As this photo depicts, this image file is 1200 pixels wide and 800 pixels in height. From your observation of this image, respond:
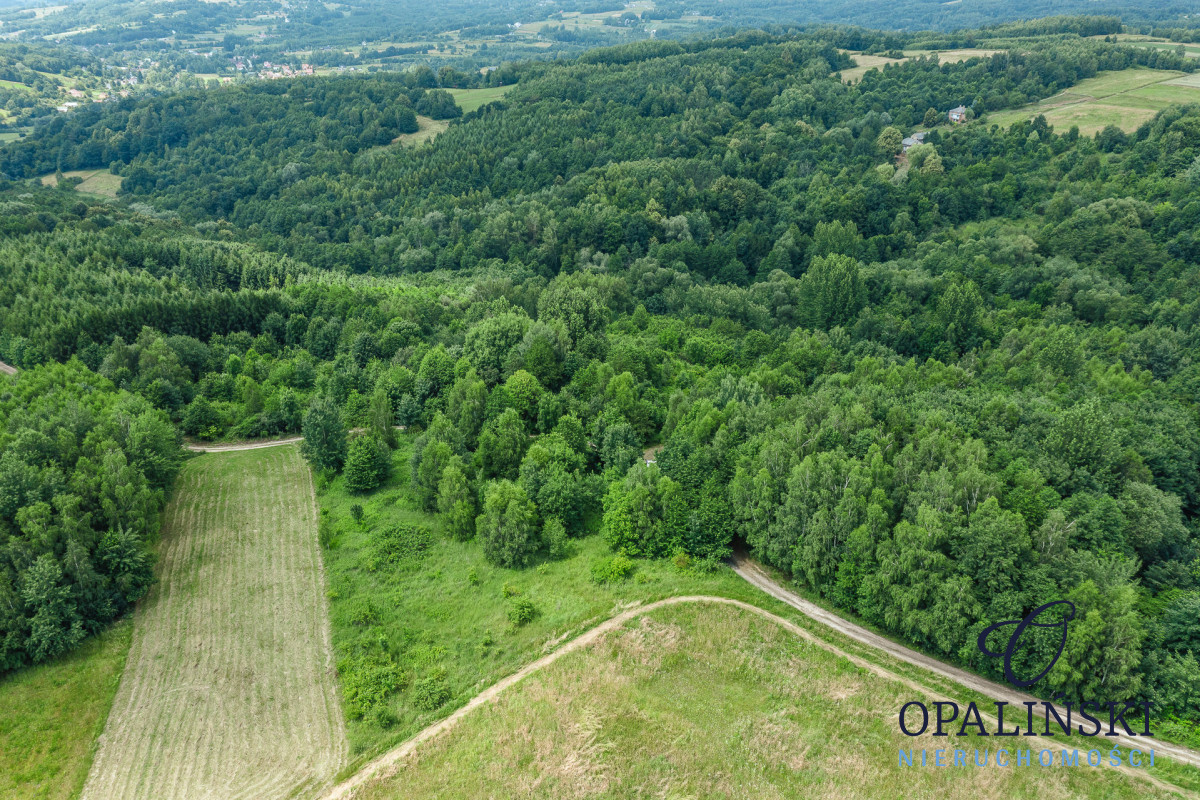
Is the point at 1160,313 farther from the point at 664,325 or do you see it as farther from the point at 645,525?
the point at 645,525

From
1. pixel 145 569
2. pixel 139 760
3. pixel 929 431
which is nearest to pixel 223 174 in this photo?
pixel 145 569

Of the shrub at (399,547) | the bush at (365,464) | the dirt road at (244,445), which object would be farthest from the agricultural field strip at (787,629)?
the dirt road at (244,445)

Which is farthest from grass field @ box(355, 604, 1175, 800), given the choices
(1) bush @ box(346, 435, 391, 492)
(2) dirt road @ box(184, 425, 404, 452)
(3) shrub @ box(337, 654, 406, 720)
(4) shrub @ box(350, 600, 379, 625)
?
(2) dirt road @ box(184, 425, 404, 452)

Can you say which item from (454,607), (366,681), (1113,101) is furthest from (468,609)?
(1113,101)

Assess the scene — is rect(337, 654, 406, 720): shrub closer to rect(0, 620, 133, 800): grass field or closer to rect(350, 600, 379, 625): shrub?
rect(350, 600, 379, 625): shrub

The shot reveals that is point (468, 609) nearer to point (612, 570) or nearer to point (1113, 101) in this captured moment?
point (612, 570)

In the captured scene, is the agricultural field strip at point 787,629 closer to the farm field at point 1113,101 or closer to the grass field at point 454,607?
the grass field at point 454,607

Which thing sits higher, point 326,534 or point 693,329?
point 693,329
